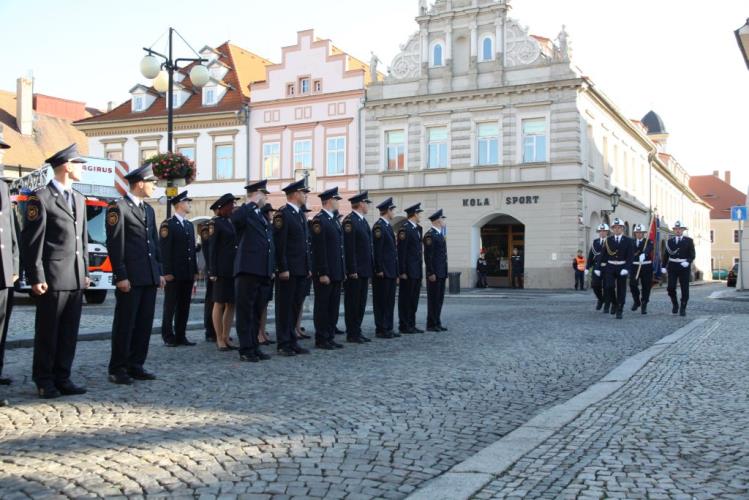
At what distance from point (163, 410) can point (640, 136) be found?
46393 millimetres

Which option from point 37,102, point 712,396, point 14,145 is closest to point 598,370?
point 712,396

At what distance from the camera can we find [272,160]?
40.9 m

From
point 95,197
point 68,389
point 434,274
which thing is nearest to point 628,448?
point 68,389

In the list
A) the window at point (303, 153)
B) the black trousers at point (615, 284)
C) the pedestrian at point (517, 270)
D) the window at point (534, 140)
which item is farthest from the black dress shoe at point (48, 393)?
the window at point (303, 153)

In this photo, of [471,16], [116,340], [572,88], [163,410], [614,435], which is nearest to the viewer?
[614,435]

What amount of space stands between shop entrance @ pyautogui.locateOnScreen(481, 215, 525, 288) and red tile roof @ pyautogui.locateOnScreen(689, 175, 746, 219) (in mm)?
69708

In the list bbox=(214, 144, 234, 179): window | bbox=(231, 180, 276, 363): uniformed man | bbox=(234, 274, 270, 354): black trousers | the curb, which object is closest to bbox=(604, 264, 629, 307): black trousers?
the curb

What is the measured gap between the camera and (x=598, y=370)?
842 centimetres

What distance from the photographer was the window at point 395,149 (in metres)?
38.0

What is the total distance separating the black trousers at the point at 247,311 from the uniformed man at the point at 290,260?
0.32m

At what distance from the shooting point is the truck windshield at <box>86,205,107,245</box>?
62.8 ft

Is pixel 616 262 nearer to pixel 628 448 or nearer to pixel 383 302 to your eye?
pixel 383 302

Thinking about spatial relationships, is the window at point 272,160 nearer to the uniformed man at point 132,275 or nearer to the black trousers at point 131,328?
the uniformed man at point 132,275

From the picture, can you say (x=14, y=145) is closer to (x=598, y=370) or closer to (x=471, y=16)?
(x=471, y=16)
